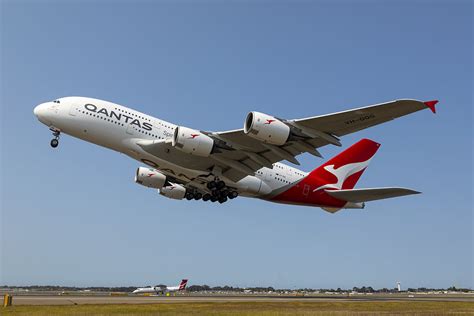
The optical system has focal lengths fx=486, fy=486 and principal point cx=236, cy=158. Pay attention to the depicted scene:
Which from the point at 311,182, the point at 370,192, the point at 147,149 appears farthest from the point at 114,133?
the point at 370,192

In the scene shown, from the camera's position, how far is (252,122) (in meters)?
30.4

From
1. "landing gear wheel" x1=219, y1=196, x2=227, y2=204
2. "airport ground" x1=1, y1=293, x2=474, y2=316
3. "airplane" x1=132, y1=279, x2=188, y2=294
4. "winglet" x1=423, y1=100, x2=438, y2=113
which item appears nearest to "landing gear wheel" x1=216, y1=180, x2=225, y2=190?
"landing gear wheel" x1=219, y1=196, x2=227, y2=204

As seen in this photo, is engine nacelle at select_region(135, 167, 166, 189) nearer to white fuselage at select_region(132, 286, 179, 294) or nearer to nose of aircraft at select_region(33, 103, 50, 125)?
nose of aircraft at select_region(33, 103, 50, 125)

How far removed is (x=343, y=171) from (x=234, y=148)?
49.7 ft

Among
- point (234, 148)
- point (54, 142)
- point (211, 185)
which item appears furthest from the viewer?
point (211, 185)

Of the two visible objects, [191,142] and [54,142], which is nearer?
[191,142]

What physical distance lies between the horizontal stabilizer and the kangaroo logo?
1.52 m

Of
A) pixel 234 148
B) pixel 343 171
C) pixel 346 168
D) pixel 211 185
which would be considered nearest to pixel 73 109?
pixel 211 185

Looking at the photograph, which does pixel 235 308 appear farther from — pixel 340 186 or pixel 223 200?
pixel 340 186

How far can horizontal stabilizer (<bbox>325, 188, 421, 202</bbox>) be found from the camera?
37438 mm

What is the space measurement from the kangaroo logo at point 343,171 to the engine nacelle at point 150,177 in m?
14.1

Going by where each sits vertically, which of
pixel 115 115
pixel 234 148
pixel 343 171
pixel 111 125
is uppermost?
pixel 115 115

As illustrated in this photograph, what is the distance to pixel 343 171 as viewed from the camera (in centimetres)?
4525

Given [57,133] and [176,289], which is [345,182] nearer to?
[57,133]
